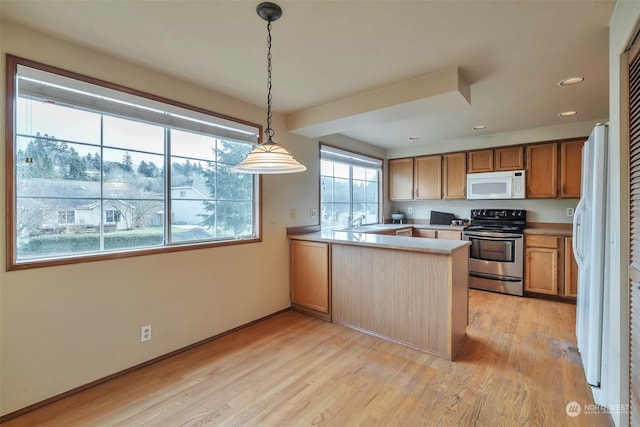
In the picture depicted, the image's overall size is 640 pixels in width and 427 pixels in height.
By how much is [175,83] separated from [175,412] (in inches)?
96.8

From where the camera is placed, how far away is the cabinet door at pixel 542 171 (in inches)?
153

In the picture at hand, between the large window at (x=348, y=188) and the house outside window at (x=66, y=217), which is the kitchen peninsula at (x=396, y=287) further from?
the house outside window at (x=66, y=217)

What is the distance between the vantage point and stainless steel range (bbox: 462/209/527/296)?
154 inches

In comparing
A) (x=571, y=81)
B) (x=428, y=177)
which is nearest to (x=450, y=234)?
(x=428, y=177)

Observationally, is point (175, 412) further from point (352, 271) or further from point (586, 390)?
point (586, 390)

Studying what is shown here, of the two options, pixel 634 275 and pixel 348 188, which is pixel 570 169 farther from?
pixel 634 275

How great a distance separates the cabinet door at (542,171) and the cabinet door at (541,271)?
81cm

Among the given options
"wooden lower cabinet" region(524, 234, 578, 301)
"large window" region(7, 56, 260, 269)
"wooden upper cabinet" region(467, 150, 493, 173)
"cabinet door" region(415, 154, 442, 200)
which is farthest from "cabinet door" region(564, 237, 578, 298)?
"large window" region(7, 56, 260, 269)

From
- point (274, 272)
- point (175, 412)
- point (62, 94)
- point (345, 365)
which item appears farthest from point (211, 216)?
point (345, 365)

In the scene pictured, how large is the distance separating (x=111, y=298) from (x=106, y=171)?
930mm

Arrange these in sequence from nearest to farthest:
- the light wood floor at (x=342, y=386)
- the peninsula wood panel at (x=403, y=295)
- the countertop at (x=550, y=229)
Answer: the light wood floor at (x=342, y=386), the peninsula wood panel at (x=403, y=295), the countertop at (x=550, y=229)

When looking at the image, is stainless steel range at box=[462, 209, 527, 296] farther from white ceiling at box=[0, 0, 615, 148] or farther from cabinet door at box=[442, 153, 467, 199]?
white ceiling at box=[0, 0, 615, 148]

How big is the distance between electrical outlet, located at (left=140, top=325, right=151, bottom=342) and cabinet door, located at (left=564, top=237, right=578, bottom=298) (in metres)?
4.69
